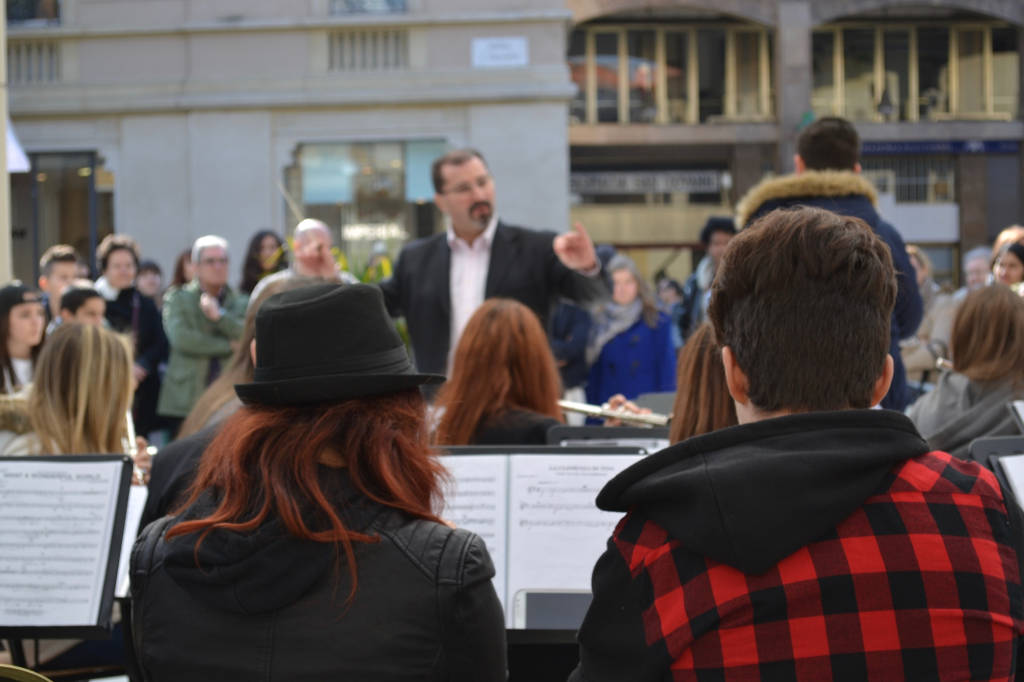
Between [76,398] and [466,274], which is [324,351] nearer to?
[76,398]

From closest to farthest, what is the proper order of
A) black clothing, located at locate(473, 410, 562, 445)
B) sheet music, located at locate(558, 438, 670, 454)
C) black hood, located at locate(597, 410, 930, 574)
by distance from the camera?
black hood, located at locate(597, 410, 930, 574), sheet music, located at locate(558, 438, 670, 454), black clothing, located at locate(473, 410, 562, 445)

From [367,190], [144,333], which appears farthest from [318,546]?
[367,190]

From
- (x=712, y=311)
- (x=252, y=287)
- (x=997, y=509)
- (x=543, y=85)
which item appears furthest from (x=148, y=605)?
(x=543, y=85)

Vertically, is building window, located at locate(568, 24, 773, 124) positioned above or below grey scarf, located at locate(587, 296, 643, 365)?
above

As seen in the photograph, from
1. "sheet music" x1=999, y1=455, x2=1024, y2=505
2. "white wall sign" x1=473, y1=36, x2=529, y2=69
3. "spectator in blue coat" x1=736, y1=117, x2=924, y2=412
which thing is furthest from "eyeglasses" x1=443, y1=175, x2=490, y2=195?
"white wall sign" x1=473, y1=36, x2=529, y2=69

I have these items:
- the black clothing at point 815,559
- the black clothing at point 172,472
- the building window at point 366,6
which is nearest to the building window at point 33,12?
the building window at point 366,6

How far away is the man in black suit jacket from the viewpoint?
577cm

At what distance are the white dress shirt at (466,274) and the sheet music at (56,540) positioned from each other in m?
2.64

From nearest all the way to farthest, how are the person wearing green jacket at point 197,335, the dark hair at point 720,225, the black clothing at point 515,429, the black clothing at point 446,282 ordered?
1. the black clothing at point 515,429
2. the black clothing at point 446,282
3. the person wearing green jacket at point 197,335
4. the dark hair at point 720,225

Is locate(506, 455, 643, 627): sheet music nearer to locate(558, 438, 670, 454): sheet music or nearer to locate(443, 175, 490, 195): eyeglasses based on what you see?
locate(558, 438, 670, 454): sheet music

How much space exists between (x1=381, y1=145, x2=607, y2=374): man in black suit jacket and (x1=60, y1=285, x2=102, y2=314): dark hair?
2371 millimetres

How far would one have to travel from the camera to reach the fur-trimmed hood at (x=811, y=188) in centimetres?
474

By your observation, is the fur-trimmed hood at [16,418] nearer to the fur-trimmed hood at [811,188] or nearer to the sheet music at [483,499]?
the sheet music at [483,499]

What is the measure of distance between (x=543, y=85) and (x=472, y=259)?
30.0ft
